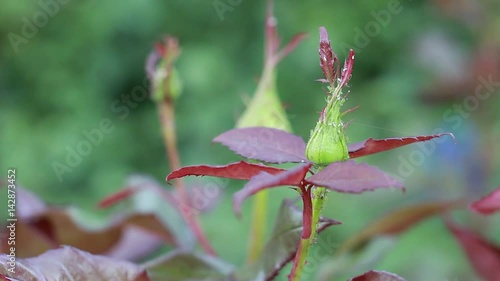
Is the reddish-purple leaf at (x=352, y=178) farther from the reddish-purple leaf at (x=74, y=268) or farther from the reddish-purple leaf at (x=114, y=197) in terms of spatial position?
the reddish-purple leaf at (x=114, y=197)

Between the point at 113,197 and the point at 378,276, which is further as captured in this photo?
the point at 113,197

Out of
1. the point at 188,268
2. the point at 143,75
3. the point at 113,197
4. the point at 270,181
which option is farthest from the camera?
the point at 143,75

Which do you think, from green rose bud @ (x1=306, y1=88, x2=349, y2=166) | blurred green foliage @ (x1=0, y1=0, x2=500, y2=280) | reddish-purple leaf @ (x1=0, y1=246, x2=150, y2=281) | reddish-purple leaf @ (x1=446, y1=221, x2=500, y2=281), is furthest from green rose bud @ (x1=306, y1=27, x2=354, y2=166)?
blurred green foliage @ (x1=0, y1=0, x2=500, y2=280)

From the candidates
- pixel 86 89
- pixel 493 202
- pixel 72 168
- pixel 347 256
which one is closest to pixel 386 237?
pixel 347 256

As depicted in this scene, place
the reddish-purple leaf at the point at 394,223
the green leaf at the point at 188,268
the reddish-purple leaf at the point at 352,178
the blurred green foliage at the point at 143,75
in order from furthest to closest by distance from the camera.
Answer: the blurred green foliage at the point at 143,75 → the reddish-purple leaf at the point at 394,223 → the green leaf at the point at 188,268 → the reddish-purple leaf at the point at 352,178

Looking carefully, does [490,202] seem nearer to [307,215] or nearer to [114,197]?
[307,215]

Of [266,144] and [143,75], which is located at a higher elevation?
[266,144]

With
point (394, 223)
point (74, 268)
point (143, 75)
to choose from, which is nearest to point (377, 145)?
point (74, 268)

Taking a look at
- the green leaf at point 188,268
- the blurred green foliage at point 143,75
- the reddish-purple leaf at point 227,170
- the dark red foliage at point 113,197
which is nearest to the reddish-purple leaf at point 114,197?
the dark red foliage at point 113,197
